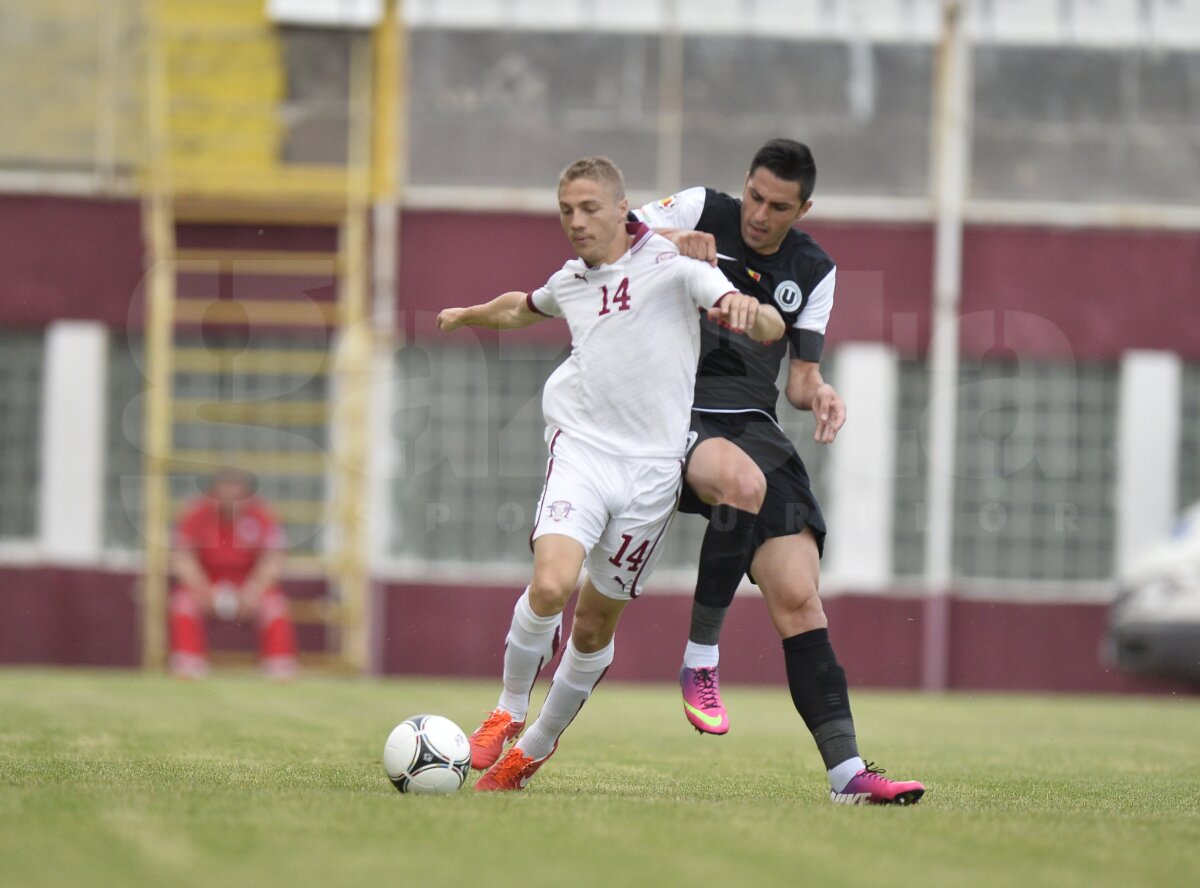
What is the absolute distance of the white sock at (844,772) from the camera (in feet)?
21.7

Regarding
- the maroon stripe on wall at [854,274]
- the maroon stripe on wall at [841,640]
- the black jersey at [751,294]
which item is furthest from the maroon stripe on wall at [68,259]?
the black jersey at [751,294]

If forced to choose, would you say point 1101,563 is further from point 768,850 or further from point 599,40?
point 768,850

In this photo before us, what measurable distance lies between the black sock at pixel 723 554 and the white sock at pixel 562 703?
465mm

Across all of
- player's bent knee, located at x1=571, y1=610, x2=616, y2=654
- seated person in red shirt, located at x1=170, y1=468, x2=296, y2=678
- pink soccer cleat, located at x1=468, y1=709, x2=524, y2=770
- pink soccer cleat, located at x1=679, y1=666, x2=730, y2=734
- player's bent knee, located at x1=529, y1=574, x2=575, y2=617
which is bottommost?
seated person in red shirt, located at x1=170, y1=468, x2=296, y2=678

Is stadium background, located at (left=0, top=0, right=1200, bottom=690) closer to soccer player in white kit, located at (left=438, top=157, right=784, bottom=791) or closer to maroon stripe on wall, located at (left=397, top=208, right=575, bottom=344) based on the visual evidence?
maroon stripe on wall, located at (left=397, top=208, right=575, bottom=344)

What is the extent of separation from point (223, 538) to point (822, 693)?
35.7 ft

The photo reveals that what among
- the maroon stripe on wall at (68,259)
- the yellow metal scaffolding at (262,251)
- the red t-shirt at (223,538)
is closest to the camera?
the red t-shirt at (223,538)

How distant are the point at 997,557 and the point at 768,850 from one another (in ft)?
45.5

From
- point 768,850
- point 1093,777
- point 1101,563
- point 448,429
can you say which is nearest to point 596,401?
point 768,850

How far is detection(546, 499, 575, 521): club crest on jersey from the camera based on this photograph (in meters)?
6.58

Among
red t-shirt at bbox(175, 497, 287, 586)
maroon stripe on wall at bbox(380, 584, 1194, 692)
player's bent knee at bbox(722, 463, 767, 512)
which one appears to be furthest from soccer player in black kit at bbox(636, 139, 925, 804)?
maroon stripe on wall at bbox(380, 584, 1194, 692)

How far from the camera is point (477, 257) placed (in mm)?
18391

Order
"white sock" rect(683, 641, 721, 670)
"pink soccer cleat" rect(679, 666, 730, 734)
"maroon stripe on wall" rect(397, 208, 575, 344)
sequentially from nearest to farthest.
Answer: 1. "pink soccer cleat" rect(679, 666, 730, 734)
2. "white sock" rect(683, 641, 721, 670)
3. "maroon stripe on wall" rect(397, 208, 575, 344)

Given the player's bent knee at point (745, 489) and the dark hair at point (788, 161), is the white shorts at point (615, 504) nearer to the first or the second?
the player's bent knee at point (745, 489)
